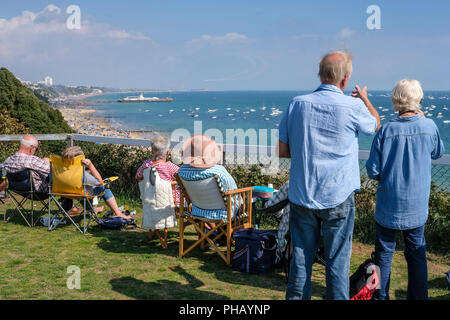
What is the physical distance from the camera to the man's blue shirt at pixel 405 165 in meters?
3.08

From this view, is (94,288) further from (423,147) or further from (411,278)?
(423,147)

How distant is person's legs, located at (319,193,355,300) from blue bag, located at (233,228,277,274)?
1565 mm

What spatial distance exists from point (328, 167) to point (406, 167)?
76 cm

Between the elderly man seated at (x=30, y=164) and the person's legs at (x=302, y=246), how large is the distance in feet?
13.6

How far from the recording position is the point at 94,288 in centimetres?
391

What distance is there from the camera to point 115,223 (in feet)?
19.5

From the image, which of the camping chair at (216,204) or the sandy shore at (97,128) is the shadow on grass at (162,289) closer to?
the camping chair at (216,204)

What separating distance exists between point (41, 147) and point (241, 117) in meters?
68.2

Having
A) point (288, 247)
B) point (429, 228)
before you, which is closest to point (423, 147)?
point (288, 247)

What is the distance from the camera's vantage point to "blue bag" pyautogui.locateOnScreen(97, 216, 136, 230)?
595cm

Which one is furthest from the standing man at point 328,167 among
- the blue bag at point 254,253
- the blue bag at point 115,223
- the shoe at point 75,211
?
the shoe at point 75,211

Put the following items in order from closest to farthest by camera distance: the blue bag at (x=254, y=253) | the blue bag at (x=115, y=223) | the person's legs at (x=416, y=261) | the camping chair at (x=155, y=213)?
the person's legs at (x=416, y=261) → the blue bag at (x=254, y=253) → the camping chair at (x=155, y=213) → the blue bag at (x=115, y=223)

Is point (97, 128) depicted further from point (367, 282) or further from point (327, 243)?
point (327, 243)

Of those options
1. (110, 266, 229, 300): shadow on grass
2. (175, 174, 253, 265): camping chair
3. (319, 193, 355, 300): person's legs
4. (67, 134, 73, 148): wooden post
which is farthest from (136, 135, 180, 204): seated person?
(67, 134, 73, 148): wooden post
